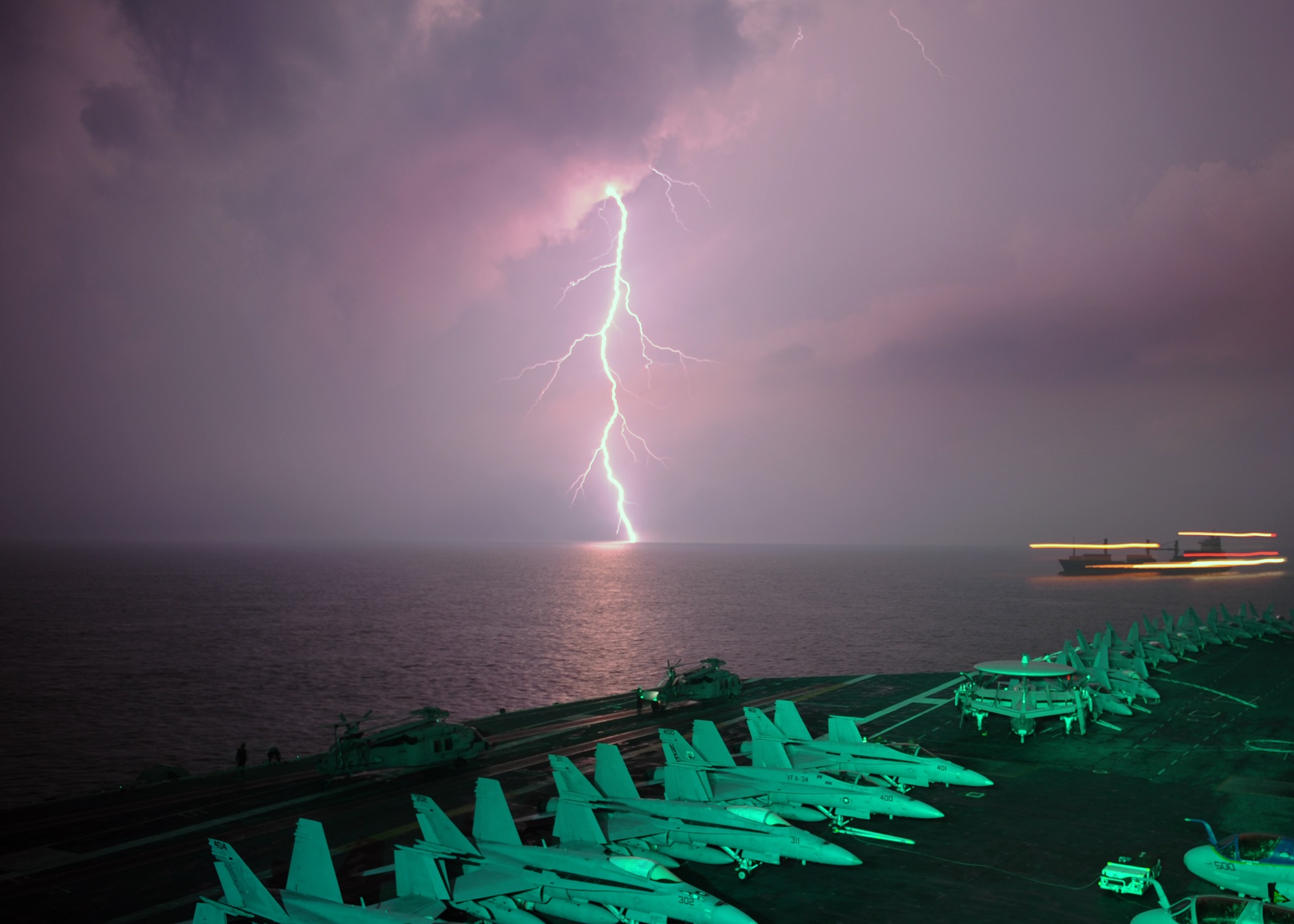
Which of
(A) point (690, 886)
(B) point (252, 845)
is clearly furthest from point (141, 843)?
(A) point (690, 886)

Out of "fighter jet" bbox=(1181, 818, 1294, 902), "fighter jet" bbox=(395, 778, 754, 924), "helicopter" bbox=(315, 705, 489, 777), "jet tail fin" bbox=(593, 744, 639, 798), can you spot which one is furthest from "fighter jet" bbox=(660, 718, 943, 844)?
"helicopter" bbox=(315, 705, 489, 777)

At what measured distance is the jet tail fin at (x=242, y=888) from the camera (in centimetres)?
2234

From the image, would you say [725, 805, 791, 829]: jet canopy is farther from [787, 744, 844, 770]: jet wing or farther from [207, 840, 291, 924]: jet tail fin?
[207, 840, 291, 924]: jet tail fin

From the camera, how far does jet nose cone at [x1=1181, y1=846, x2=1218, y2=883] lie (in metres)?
25.7

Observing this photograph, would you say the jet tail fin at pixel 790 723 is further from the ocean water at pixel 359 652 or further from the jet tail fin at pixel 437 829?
the ocean water at pixel 359 652

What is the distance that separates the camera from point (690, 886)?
78.3 ft

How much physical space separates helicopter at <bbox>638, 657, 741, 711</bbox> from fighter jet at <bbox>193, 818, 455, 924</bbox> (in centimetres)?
3489

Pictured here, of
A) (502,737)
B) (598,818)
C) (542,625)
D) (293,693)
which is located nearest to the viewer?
(598,818)

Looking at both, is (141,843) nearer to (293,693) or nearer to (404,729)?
(404,729)

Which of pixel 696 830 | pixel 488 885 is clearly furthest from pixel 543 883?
pixel 696 830

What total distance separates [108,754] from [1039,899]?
2691 inches

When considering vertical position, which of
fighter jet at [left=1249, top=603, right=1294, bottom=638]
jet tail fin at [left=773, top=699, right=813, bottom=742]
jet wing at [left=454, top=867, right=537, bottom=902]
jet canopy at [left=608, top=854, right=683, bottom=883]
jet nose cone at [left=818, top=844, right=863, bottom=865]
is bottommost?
fighter jet at [left=1249, top=603, right=1294, bottom=638]

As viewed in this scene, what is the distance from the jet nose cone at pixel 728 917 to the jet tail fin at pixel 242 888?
1278cm

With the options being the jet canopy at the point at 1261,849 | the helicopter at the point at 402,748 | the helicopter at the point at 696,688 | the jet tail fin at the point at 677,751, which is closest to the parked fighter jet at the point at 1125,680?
the helicopter at the point at 696,688
